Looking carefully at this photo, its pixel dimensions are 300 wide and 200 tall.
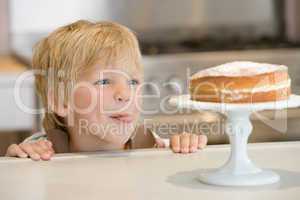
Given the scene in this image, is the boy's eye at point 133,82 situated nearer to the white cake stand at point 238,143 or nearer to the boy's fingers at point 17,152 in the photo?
the boy's fingers at point 17,152

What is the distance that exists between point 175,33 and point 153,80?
2.24 ft

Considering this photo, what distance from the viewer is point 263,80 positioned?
1.14 m

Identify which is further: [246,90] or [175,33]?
[175,33]

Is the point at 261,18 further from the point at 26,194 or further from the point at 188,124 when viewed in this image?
the point at 26,194

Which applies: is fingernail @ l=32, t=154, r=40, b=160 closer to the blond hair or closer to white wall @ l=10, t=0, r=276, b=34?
the blond hair

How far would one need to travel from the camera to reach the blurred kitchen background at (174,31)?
2947mm

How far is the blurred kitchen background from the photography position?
2947 mm

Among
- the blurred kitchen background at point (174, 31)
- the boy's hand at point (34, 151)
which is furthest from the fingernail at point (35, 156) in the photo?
the blurred kitchen background at point (174, 31)

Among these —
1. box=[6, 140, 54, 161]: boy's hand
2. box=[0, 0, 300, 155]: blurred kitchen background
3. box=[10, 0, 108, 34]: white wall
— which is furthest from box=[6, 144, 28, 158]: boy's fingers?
box=[10, 0, 108, 34]: white wall

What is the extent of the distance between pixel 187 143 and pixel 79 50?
12.5 inches

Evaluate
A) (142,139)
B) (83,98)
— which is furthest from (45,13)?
(83,98)

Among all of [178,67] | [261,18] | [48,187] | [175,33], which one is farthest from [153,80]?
[48,187]

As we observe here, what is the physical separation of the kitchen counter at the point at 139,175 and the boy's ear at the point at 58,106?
0.29 metres

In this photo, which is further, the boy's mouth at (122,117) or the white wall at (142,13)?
the white wall at (142,13)
